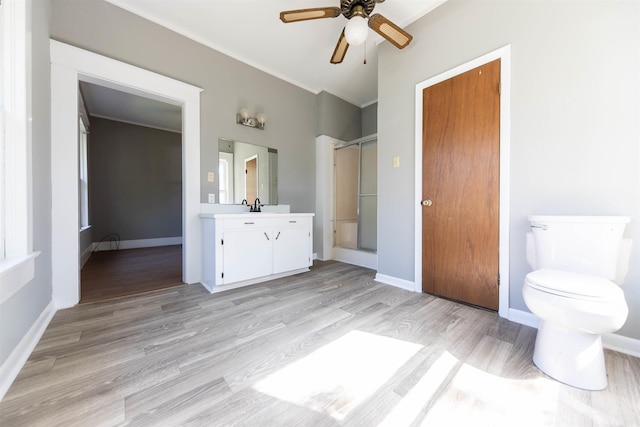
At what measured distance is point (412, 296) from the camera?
2.10 m

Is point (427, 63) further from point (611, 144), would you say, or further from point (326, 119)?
point (326, 119)

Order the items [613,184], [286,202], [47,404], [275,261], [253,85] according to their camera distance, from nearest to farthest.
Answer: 1. [47,404]
2. [613,184]
3. [275,261]
4. [253,85]
5. [286,202]

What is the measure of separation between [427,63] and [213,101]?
2200 mm

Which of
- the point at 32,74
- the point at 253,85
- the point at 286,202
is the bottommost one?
the point at 286,202

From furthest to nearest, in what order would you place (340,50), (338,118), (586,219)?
(338,118) → (340,50) → (586,219)

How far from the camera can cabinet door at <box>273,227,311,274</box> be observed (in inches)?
101

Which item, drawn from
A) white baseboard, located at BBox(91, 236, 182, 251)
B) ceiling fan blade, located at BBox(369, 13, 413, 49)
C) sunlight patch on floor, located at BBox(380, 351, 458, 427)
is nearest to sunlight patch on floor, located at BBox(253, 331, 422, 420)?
sunlight patch on floor, located at BBox(380, 351, 458, 427)

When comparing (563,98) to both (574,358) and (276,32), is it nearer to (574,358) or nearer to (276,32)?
(574,358)

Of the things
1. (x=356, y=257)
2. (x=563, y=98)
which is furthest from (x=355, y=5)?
(x=356, y=257)

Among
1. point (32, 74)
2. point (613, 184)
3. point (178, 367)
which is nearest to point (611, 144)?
point (613, 184)

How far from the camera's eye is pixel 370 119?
394 centimetres

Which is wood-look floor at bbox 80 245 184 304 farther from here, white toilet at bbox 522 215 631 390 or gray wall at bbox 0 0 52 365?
white toilet at bbox 522 215 631 390

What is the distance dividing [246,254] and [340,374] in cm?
152

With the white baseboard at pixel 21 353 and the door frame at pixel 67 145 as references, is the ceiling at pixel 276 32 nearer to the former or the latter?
the door frame at pixel 67 145
